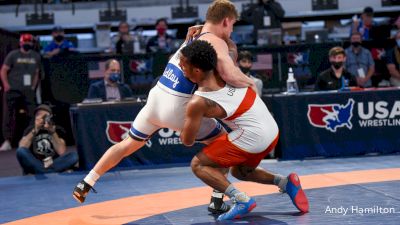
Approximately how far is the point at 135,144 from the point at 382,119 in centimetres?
336

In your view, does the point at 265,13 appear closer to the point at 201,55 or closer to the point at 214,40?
the point at 214,40

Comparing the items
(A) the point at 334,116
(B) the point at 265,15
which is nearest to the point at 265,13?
(B) the point at 265,15

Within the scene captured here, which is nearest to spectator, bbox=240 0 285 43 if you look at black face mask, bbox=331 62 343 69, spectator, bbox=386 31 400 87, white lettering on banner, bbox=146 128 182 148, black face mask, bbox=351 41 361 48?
black face mask, bbox=351 41 361 48

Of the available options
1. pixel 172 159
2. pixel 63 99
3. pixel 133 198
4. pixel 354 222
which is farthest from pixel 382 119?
pixel 63 99

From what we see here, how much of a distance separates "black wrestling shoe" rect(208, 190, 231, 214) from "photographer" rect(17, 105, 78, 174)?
9.38 feet

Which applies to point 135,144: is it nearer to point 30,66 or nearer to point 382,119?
point 382,119

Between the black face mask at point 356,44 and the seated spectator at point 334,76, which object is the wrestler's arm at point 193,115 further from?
the black face mask at point 356,44

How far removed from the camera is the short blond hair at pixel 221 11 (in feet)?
16.4

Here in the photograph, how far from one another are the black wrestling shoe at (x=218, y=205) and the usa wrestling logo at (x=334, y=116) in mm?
2987

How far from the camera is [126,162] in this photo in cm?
768

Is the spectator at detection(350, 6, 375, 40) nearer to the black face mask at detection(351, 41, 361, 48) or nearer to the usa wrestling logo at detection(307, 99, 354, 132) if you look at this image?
the black face mask at detection(351, 41, 361, 48)

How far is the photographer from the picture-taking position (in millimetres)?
7414

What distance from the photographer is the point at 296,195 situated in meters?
4.75

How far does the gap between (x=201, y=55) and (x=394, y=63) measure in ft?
21.9
